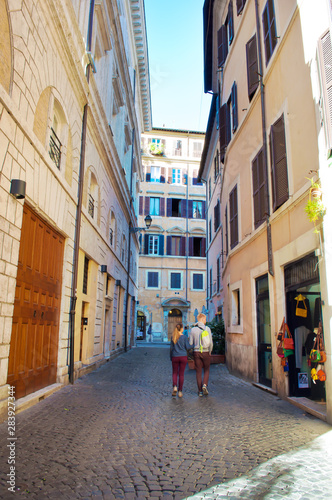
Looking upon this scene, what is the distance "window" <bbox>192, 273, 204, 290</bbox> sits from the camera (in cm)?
3694

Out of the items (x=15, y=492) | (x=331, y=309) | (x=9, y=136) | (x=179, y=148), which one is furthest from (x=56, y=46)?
(x=179, y=148)

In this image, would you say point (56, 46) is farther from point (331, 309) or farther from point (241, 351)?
point (241, 351)

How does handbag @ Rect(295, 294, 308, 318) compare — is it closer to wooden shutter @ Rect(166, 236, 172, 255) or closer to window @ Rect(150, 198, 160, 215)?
wooden shutter @ Rect(166, 236, 172, 255)

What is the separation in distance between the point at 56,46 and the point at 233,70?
7.14 m

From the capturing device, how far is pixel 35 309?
708cm

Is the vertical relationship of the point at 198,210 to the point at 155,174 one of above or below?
→ below

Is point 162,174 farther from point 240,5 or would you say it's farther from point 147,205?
point 240,5

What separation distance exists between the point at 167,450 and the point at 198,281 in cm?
3291

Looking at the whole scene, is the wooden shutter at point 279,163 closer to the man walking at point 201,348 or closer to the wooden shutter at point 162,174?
the man walking at point 201,348

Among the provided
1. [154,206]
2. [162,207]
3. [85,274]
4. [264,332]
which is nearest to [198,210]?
[162,207]

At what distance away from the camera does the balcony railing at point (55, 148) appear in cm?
820

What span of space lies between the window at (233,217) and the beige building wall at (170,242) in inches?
921

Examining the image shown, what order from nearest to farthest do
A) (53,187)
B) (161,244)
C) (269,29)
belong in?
(53,187)
(269,29)
(161,244)

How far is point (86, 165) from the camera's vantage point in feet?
36.7
